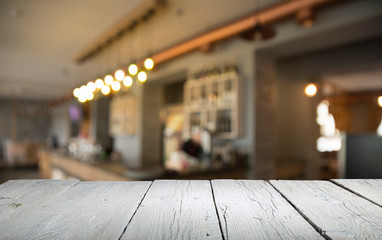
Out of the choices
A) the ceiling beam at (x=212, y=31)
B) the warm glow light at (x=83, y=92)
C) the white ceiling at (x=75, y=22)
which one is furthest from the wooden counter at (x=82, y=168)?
the white ceiling at (x=75, y=22)

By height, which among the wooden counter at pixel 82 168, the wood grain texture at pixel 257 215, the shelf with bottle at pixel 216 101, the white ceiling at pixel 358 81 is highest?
the white ceiling at pixel 358 81

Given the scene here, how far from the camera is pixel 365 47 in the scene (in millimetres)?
4484

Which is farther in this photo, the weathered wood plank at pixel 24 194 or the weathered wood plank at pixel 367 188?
the weathered wood plank at pixel 367 188

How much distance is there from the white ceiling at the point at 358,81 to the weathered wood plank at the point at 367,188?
20.2ft

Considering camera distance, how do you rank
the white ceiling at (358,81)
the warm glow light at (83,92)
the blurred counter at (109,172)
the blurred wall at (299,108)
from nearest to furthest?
the blurred counter at (109,172), the warm glow light at (83,92), the blurred wall at (299,108), the white ceiling at (358,81)

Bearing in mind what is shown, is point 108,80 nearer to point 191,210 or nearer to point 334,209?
point 191,210

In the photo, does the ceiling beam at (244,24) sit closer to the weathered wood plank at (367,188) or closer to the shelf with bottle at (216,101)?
the shelf with bottle at (216,101)

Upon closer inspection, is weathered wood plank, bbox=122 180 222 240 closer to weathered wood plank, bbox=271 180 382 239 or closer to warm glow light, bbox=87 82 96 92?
weathered wood plank, bbox=271 180 382 239

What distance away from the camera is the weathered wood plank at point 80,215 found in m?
0.60

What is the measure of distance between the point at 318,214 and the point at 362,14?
3053 millimetres

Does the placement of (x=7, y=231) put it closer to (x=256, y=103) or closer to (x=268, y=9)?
(x=268, y=9)

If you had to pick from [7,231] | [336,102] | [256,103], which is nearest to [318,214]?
[7,231]

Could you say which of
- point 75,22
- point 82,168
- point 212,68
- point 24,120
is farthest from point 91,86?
point 24,120

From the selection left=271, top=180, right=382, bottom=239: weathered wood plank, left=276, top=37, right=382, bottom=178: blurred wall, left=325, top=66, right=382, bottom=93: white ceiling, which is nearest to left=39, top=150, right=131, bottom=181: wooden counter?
left=271, top=180, right=382, bottom=239: weathered wood plank
